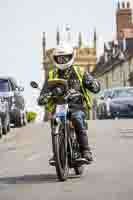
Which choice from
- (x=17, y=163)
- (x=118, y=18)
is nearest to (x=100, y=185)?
(x=17, y=163)

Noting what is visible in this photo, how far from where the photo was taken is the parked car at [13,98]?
31.0 meters

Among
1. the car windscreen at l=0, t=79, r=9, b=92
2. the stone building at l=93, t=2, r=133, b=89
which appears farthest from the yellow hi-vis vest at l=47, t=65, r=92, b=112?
the stone building at l=93, t=2, r=133, b=89

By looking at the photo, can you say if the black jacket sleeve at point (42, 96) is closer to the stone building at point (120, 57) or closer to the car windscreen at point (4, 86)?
the car windscreen at point (4, 86)

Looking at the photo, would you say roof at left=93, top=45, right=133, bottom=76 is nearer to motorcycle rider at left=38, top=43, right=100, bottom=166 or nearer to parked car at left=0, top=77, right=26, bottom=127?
parked car at left=0, top=77, right=26, bottom=127

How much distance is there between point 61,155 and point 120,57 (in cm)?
10456

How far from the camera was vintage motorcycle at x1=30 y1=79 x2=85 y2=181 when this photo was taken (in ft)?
40.6

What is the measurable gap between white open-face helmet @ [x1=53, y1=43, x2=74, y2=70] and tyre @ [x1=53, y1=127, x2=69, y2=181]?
0.96 m

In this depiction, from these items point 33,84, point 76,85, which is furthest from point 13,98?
point 76,85

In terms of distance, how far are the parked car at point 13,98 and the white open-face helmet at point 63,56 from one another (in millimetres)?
17811

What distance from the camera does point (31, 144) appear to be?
2144 cm

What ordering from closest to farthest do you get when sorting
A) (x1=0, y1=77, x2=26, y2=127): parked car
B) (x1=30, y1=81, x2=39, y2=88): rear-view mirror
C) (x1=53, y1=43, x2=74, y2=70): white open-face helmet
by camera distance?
(x1=53, y1=43, x2=74, y2=70): white open-face helmet < (x1=30, y1=81, x2=39, y2=88): rear-view mirror < (x1=0, y1=77, x2=26, y2=127): parked car

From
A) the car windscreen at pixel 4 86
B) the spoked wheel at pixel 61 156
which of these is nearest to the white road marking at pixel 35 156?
the spoked wheel at pixel 61 156

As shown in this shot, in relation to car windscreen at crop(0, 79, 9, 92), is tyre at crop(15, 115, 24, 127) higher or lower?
lower

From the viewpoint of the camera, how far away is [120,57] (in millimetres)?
116625
